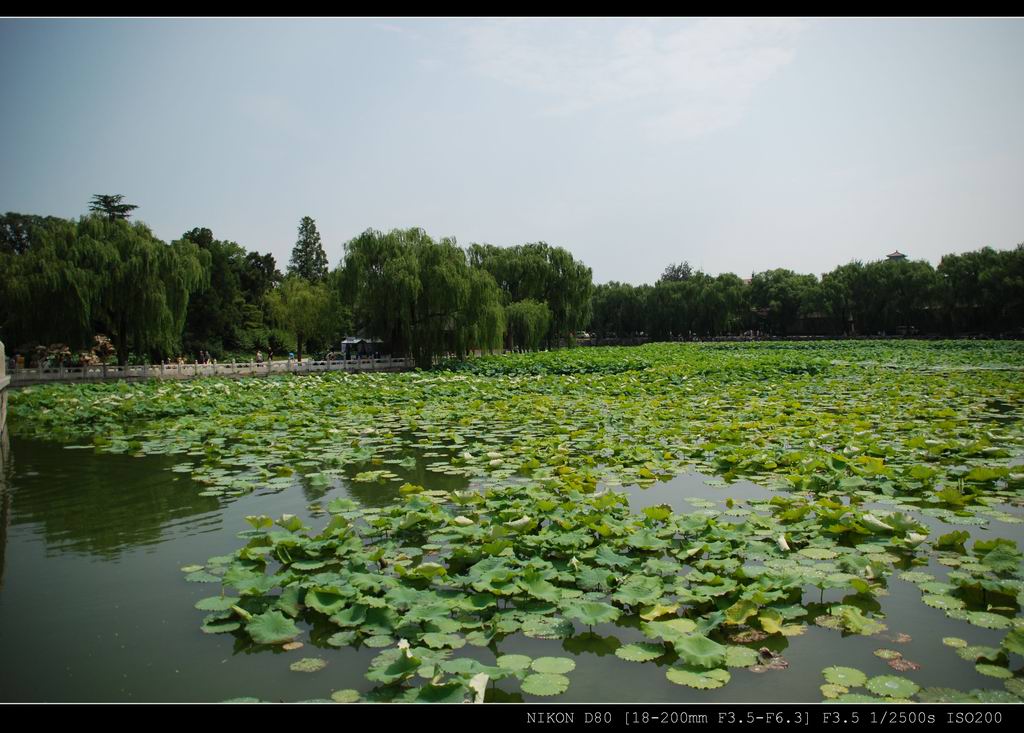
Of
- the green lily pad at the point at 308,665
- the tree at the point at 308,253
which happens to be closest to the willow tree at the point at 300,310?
the tree at the point at 308,253

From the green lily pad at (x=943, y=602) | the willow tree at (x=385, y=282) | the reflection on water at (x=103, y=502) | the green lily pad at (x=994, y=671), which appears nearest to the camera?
the green lily pad at (x=994, y=671)

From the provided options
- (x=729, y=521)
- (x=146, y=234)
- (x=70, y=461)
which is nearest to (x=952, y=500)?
(x=729, y=521)

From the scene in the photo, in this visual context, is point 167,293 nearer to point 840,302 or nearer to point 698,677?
point 698,677

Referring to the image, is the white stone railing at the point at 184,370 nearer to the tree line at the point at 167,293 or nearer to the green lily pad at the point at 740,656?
the tree line at the point at 167,293

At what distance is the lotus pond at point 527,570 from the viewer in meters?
2.36

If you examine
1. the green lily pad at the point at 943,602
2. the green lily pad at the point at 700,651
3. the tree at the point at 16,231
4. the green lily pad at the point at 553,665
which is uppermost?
the tree at the point at 16,231

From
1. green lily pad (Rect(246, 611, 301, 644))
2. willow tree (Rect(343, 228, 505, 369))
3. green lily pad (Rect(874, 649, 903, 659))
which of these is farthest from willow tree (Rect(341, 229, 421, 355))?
green lily pad (Rect(874, 649, 903, 659))

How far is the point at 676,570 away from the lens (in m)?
3.18

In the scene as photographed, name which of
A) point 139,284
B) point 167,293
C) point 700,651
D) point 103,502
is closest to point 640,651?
point 700,651

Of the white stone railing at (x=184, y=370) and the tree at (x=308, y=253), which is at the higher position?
the tree at (x=308, y=253)

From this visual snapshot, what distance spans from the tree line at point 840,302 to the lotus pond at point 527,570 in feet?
119
